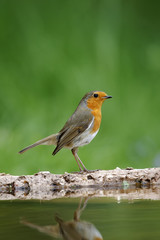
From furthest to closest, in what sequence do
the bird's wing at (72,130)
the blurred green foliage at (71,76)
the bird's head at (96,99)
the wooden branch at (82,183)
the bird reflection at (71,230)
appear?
the blurred green foliage at (71,76)
the bird's head at (96,99)
the bird's wing at (72,130)
the wooden branch at (82,183)
the bird reflection at (71,230)

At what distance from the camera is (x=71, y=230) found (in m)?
1.99

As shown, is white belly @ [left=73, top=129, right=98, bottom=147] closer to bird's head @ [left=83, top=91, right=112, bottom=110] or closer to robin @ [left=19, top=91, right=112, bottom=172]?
robin @ [left=19, top=91, right=112, bottom=172]

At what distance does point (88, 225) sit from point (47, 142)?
2367 millimetres

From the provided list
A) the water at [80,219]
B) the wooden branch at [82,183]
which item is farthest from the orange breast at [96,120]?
the water at [80,219]

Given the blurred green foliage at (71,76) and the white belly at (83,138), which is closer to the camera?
the white belly at (83,138)

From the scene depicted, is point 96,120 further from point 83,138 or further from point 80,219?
point 80,219

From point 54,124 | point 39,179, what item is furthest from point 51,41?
point 39,179

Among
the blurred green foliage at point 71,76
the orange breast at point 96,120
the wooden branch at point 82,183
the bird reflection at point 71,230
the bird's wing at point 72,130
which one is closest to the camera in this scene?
the bird reflection at point 71,230

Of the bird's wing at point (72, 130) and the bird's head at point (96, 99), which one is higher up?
the bird's head at point (96, 99)

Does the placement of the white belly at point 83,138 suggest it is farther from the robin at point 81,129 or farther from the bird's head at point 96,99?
the bird's head at point 96,99

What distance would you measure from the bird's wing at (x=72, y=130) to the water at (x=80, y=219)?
1.27 m

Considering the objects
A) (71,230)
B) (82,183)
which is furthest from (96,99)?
(71,230)

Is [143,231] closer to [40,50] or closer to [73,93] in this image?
[73,93]

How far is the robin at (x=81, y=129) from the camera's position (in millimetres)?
4285
